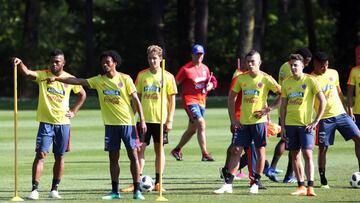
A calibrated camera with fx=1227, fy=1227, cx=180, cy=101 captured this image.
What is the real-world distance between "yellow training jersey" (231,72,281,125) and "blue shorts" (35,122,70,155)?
2.56m

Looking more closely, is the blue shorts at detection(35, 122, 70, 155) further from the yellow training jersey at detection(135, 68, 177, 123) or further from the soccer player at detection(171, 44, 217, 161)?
the soccer player at detection(171, 44, 217, 161)

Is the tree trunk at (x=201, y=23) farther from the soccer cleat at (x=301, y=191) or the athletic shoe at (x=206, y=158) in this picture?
the soccer cleat at (x=301, y=191)

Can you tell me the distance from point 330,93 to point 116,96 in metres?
3.71

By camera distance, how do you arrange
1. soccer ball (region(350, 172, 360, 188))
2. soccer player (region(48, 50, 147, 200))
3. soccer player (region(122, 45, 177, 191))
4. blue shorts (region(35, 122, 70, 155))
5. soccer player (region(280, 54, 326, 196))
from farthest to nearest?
soccer ball (region(350, 172, 360, 188)) < soccer player (region(122, 45, 177, 191)) < soccer player (region(280, 54, 326, 196)) < blue shorts (region(35, 122, 70, 155)) < soccer player (region(48, 50, 147, 200))

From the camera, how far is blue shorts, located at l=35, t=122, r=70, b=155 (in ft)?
55.8

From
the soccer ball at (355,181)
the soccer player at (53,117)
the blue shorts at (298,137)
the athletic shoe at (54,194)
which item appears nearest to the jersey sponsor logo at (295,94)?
the blue shorts at (298,137)

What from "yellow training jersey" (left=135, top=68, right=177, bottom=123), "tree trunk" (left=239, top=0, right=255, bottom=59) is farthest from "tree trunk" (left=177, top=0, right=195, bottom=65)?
"yellow training jersey" (left=135, top=68, right=177, bottom=123)

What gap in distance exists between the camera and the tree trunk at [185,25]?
Result: 205 feet

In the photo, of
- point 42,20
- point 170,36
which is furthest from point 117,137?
point 42,20

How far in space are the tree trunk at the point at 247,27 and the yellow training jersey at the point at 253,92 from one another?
34.4 m

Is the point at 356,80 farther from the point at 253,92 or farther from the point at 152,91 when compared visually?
the point at 152,91

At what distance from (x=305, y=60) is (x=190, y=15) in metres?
45.2

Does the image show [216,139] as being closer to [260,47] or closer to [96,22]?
[260,47]

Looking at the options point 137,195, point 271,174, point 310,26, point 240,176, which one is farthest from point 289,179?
point 310,26
